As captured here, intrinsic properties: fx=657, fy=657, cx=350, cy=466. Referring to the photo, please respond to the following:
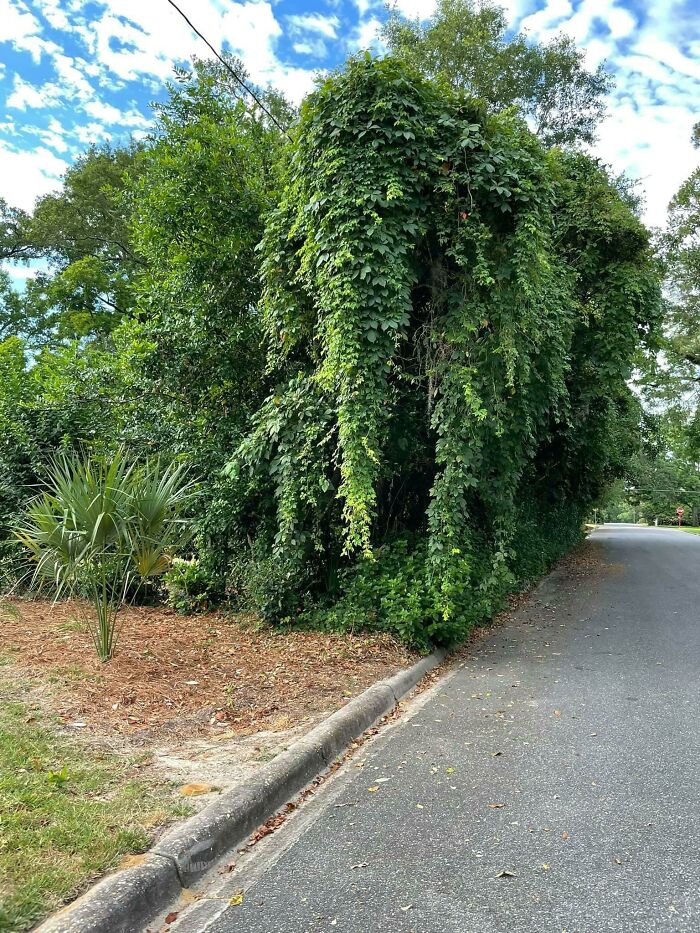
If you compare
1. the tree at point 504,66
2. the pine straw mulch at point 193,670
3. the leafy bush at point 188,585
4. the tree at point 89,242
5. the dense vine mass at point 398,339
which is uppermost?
the tree at point 504,66

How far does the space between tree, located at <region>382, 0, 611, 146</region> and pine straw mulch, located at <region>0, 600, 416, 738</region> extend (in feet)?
49.1

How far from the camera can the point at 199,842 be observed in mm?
3020

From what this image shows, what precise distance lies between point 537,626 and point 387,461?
337 cm

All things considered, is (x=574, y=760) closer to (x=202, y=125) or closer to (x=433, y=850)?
(x=433, y=850)

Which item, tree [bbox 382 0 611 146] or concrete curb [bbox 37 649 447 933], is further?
tree [bbox 382 0 611 146]

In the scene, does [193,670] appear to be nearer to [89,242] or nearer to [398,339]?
[398,339]

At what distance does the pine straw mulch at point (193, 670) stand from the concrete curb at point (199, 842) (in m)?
0.49

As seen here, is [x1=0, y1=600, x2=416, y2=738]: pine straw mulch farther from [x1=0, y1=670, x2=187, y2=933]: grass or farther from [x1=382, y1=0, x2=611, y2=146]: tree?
[x1=382, y1=0, x2=611, y2=146]: tree

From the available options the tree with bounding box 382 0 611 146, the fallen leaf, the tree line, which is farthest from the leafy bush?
the tree with bounding box 382 0 611 146

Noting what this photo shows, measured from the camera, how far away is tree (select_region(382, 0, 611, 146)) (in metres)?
17.1

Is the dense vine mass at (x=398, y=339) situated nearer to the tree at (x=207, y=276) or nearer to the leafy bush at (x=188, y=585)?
the tree at (x=207, y=276)

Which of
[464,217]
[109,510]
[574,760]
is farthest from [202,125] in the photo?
[574,760]

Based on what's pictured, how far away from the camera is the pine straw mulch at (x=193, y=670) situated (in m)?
4.77

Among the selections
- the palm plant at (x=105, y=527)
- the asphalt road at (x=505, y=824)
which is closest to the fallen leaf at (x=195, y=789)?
the asphalt road at (x=505, y=824)
